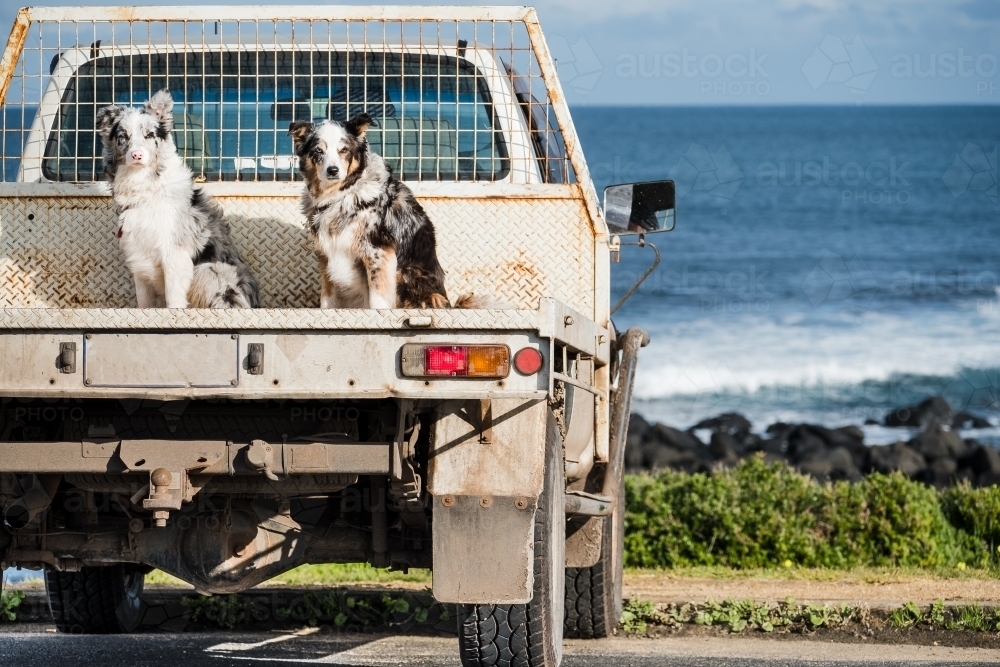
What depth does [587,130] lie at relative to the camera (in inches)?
3733

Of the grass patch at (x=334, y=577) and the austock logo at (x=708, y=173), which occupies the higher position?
the austock logo at (x=708, y=173)

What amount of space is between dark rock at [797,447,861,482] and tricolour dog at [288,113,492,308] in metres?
12.3

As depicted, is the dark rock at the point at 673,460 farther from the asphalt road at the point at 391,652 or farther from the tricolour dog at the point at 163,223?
the tricolour dog at the point at 163,223

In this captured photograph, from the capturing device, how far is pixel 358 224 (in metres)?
5.86

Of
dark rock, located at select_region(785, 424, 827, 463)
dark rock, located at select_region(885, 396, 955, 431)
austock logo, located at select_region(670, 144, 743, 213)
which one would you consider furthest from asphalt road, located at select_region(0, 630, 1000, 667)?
austock logo, located at select_region(670, 144, 743, 213)

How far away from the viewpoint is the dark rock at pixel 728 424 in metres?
23.6

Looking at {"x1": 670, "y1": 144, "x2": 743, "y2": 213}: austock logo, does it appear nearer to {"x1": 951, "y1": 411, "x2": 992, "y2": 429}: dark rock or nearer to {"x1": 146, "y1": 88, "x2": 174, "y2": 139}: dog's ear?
{"x1": 951, "y1": 411, "x2": 992, "y2": 429}: dark rock

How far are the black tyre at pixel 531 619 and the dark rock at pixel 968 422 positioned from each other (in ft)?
66.6

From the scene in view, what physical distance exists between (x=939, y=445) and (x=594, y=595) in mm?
13881

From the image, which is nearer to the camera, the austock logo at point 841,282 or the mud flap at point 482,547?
the mud flap at point 482,547

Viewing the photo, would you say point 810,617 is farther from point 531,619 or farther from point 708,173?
point 708,173

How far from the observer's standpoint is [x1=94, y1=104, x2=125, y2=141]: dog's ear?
19.7 feet

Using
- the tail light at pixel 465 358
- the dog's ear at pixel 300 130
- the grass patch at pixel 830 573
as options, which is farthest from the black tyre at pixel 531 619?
the grass patch at pixel 830 573

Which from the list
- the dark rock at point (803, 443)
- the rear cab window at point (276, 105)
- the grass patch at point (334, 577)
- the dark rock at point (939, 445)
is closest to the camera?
the rear cab window at point (276, 105)
